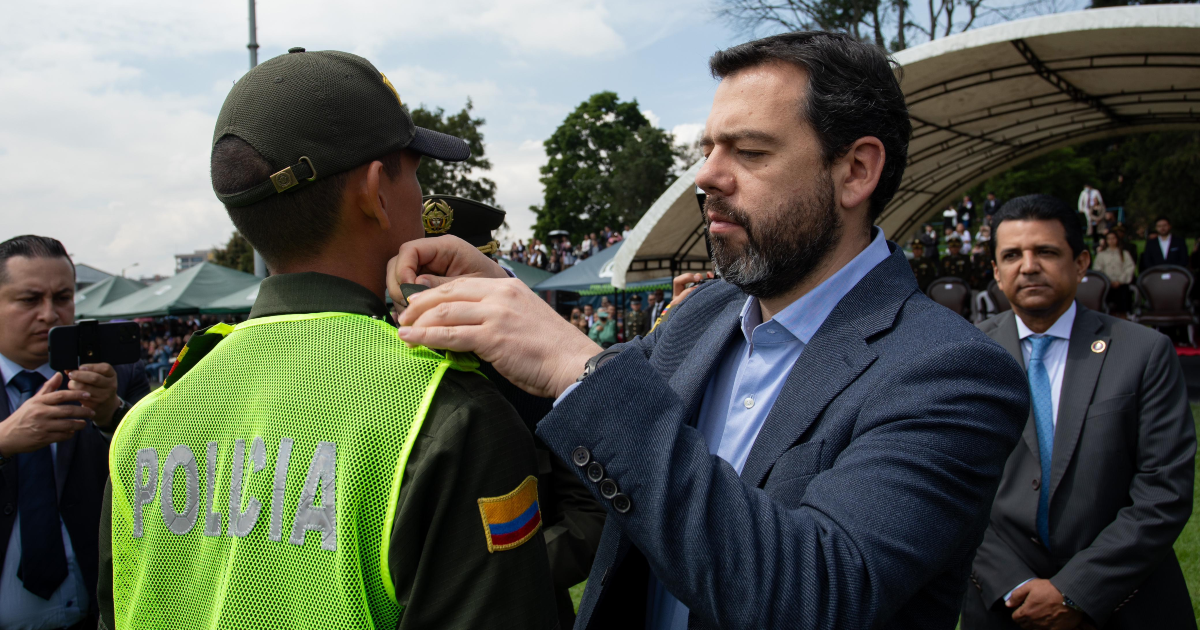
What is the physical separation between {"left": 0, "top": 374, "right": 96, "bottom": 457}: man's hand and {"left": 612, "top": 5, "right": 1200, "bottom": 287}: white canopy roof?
20.2 ft

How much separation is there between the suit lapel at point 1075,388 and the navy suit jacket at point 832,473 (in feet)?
5.30

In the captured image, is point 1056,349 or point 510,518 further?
point 1056,349

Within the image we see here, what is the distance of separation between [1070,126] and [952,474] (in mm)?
14729

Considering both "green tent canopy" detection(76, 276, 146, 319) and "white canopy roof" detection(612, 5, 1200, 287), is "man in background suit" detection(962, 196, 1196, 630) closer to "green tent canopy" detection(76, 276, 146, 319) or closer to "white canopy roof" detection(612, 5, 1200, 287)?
"white canopy roof" detection(612, 5, 1200, 287)

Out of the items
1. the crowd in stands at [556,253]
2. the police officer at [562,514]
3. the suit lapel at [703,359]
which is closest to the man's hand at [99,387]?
the police officer at [562,514]

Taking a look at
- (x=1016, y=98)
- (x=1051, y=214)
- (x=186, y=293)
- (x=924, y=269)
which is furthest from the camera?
(x=186, y=293)

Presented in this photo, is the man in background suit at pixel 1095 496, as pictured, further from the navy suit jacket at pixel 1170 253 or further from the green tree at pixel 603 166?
the green tree at pixel 603 166

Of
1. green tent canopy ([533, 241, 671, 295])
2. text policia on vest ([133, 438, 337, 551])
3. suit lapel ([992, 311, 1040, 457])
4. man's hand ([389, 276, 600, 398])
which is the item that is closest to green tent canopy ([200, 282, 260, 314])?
green tent canopy ([533, 241, 671, 295])

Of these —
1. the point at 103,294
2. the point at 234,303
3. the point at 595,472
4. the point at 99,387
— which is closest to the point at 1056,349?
the point at 595,472

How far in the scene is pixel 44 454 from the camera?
2715 mm

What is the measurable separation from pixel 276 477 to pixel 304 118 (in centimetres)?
63

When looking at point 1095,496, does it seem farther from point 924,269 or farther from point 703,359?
point 924,269

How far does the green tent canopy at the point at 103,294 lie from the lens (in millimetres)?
23766

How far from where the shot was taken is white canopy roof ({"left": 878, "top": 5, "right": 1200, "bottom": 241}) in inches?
319
